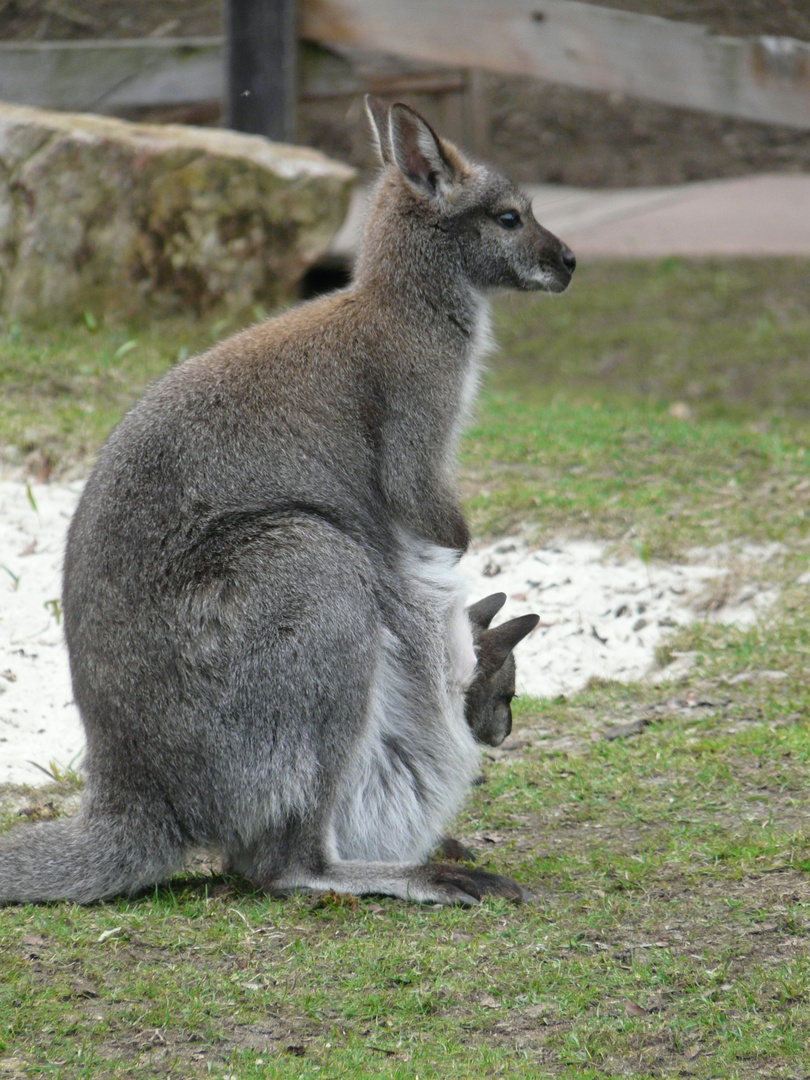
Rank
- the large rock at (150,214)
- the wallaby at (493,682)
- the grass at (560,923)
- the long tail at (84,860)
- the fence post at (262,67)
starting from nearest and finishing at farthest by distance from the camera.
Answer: the grass at (560,923)
the long tail at (84,860)
the wallaby at (493,682)
the large rock at (150,214)
the fence post at (262,67)

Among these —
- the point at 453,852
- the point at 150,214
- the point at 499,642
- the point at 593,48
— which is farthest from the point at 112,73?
the point at 453,852

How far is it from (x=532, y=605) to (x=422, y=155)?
243cm

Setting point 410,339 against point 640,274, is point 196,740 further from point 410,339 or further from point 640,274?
point 640,274

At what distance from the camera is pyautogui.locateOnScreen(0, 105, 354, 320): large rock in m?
8.38

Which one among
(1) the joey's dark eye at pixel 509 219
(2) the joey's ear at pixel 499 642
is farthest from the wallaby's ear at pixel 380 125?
(2) the joey's ear at pixel 499 642

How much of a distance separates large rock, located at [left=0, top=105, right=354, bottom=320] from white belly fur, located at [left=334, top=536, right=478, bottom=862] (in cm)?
515

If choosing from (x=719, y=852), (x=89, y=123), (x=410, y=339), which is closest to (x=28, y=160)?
(x=89, y=123)

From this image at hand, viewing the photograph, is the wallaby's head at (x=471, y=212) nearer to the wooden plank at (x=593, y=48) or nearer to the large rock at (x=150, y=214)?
the large rock at (x=150, y=214)

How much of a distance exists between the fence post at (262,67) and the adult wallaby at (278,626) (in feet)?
17.8

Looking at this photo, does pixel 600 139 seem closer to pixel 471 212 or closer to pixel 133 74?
pixel 133 74

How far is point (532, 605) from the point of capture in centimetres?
627

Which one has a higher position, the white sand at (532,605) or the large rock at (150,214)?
the large rock at (150,214)

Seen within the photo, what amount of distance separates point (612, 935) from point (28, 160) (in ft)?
21.2

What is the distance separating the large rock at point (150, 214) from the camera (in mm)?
8383
